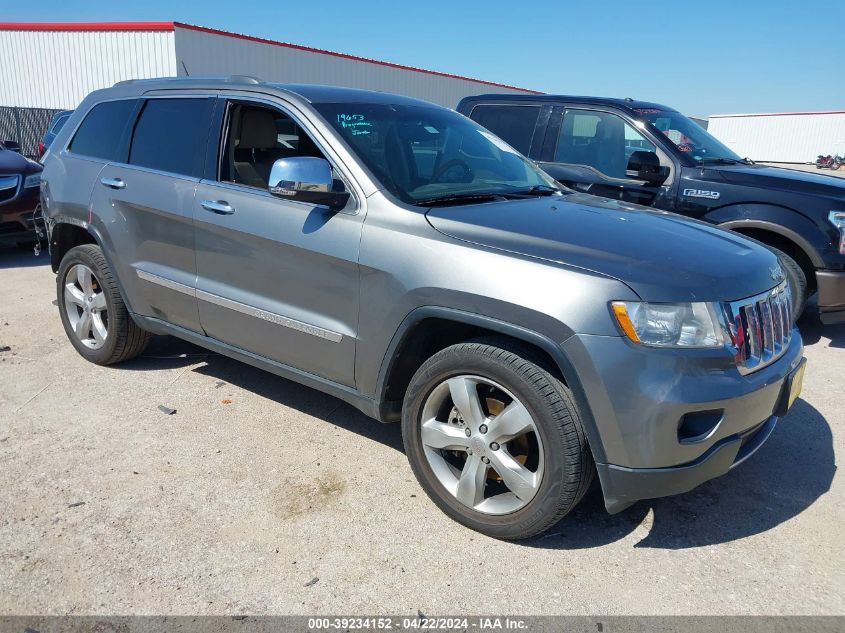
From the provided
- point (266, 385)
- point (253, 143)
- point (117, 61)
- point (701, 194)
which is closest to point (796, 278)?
point (701, 194)

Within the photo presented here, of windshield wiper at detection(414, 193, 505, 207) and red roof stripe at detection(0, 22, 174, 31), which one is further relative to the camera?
red roof stripe at detection(0, 22, 174, 31)

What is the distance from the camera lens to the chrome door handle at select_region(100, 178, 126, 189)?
165 inches

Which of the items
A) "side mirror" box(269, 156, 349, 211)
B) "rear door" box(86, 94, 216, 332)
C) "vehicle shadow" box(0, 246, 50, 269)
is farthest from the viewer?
"vehicle shadow" box(0, 246, 50, 269)

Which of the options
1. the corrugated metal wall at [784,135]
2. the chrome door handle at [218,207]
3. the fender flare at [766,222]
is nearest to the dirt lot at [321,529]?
the chrome door handle at [218,207]

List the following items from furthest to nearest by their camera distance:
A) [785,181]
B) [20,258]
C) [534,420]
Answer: [20,258] → [785,181] → [534,420]

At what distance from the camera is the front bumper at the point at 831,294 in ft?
17.4

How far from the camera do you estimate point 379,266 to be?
299 cm

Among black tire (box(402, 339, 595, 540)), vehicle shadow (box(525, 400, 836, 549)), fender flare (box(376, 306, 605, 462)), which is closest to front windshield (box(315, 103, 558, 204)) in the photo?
fender flare (box(376, 306, 605, 462))

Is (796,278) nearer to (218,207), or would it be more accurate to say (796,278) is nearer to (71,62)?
(218,207)

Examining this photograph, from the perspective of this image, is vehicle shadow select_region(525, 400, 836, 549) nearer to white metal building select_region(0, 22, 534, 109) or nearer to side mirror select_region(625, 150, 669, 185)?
side mirror select_region(625, 150, 669, 185)

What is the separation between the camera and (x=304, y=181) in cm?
305

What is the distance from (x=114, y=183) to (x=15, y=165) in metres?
5.49

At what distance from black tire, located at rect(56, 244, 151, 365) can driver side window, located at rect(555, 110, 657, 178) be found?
4.01 m

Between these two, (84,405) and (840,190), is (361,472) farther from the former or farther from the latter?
(840,190)
